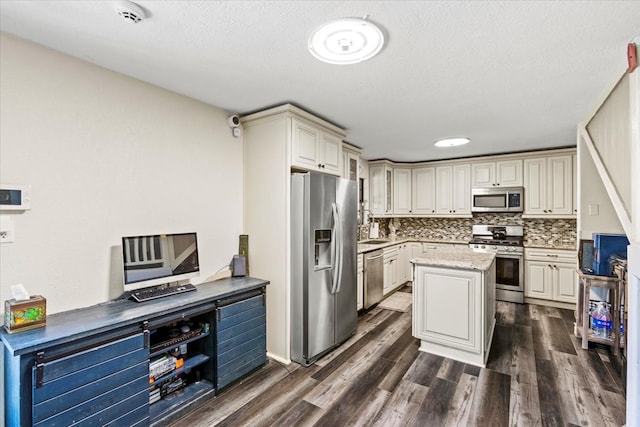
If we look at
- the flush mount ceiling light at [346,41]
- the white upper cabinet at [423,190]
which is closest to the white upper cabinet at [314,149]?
the flush mount ceiling light at [346,41]

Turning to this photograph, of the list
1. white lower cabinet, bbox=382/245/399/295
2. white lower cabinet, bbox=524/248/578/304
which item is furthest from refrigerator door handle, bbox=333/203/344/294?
white lower cabinet, bbox=524/248/578/304

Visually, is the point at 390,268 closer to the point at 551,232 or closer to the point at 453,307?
the point at 453,307

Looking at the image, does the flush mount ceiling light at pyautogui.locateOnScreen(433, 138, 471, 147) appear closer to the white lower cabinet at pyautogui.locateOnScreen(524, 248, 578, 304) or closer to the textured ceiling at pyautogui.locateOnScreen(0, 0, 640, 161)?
the textured ceiling at pyautogui.locateOnScreen(0, 0, 640, 161)

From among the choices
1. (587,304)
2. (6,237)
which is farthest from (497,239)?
(6,237)

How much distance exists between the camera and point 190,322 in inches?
91.3

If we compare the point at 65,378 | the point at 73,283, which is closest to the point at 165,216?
the point at 73,283

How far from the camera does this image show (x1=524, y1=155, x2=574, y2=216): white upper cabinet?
4355 millimetres

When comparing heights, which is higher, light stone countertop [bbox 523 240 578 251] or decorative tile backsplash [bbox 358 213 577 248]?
decorative tile backsplash [bbox 358 213 577 248]

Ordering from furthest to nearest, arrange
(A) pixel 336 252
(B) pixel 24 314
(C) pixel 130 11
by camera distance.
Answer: (A) pixel 336 252, (B) pixel 24 314, (C) pixel 130 11

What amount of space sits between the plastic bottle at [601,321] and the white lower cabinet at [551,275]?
4.57 ft

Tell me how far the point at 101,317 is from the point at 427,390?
7.59ft

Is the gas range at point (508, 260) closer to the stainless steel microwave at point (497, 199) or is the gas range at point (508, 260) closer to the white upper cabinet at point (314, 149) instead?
the stainless steel microwave at point (497, 199)

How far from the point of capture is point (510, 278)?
455 centimetres

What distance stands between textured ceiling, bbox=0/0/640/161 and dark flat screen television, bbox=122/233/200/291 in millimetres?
1170
